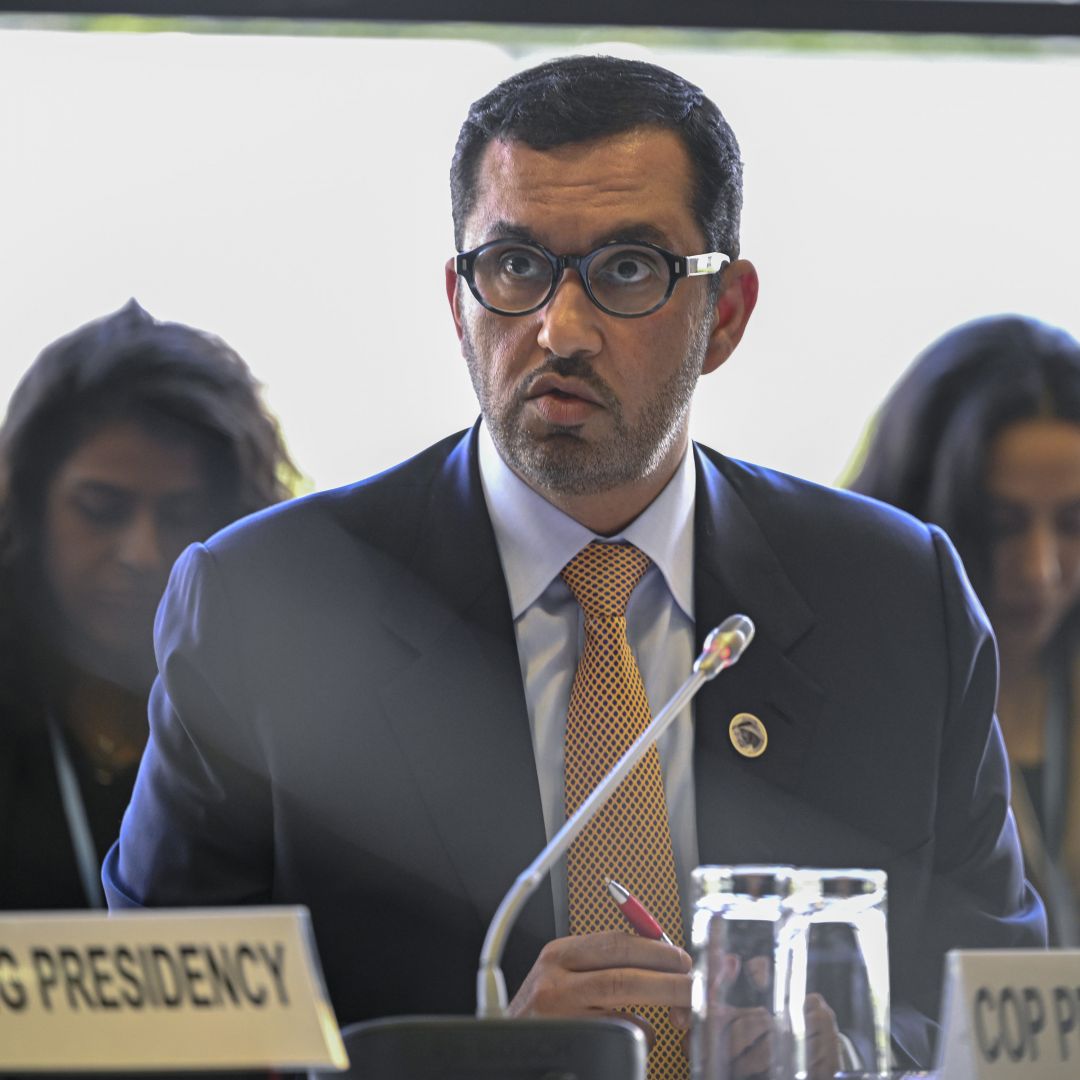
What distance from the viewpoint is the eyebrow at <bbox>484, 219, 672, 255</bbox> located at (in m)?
1.95

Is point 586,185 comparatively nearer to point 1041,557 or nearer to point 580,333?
point 580,333

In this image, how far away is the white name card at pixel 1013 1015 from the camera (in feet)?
3.51

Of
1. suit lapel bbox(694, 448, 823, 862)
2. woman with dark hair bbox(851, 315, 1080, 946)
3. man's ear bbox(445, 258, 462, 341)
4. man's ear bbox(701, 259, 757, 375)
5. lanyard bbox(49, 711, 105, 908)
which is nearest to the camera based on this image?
suit lapel bbox(694, 448, 823, 862)

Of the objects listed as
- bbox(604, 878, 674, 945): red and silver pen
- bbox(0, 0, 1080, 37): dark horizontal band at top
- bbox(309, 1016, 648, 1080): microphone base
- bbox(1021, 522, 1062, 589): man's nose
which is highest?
bbox(0, 0, 1080, 37): dark horizontal band at top

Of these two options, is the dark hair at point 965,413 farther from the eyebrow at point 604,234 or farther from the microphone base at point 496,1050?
the microphone base at point 496,1050

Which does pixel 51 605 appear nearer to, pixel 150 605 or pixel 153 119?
pixel 150 605

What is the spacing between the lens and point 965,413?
251cm

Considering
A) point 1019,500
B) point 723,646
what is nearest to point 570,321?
point 723,646

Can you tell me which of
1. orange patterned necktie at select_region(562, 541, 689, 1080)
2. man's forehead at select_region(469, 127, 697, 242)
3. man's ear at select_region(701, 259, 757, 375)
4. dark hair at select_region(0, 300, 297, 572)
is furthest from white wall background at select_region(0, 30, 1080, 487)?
orange patterned necktie at select_region(562, 541, 689, 1080)

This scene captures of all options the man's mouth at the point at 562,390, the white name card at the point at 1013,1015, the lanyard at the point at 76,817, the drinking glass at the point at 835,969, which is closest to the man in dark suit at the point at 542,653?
the man's mouth at the point at 562,390

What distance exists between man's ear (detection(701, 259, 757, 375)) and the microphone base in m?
1.25

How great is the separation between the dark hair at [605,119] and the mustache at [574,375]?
9.9 inches

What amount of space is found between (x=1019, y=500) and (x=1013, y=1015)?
153 centimetres

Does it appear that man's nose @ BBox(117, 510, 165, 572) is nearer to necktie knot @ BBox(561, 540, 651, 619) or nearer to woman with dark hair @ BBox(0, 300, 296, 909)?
woman with dark hair @ BBox(0, 300, 296, 909)
